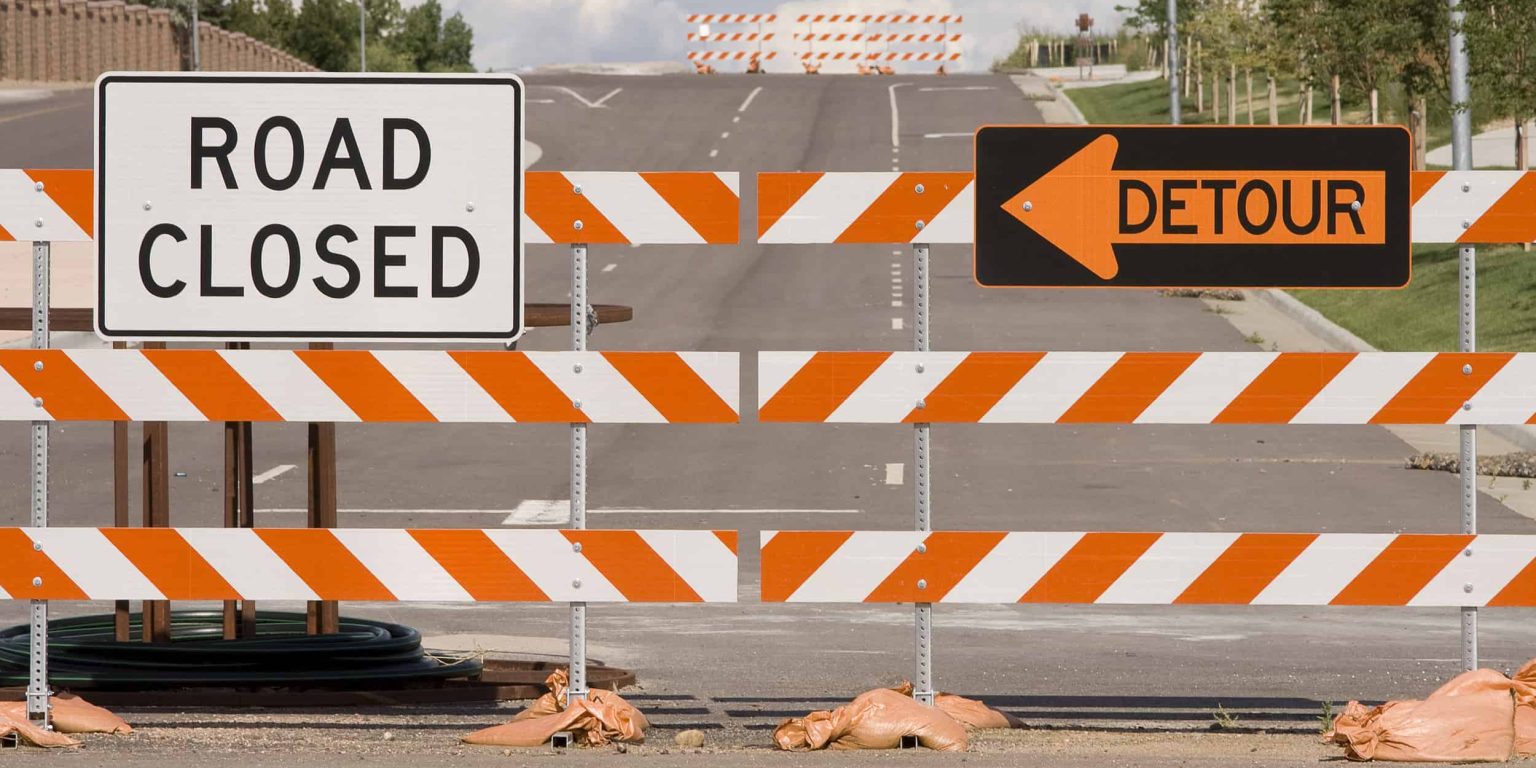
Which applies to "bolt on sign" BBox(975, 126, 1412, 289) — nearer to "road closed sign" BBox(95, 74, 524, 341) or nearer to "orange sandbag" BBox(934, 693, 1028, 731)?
"orange sandbag" BBox(934, 693, 1028, 731)

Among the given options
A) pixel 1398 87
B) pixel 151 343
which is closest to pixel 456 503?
pixel 151 343

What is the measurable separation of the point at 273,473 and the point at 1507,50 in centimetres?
1615

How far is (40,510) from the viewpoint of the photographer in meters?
7.28

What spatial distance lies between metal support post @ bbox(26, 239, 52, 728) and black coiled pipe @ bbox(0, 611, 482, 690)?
497 mm

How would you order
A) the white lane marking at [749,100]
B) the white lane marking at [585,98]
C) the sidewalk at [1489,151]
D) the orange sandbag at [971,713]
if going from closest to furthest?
the orange sandbag at [971,713] → the sidewalk at [1489,151] → the white lane marking at [749,100] → the white lane marking at [585,98]

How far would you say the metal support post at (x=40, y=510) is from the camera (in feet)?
23.6

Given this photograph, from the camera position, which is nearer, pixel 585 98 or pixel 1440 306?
pixel 1440 306

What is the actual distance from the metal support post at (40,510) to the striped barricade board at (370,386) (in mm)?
124

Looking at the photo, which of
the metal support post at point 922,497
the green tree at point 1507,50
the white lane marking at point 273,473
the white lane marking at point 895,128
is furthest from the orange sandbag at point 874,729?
the white lane marking at point 895,128

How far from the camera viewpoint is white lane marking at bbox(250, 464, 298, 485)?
1673 cm

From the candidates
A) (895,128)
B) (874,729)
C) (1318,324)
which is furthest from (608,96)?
(874,729)

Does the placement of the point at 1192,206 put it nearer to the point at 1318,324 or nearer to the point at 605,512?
the point at 605,512

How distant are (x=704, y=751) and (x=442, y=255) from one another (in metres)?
1.92

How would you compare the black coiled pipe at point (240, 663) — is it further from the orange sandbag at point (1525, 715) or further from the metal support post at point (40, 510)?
the orange sandbag at point (1525, 715)
